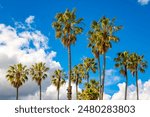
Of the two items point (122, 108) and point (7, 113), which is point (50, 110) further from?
point (122, 108)

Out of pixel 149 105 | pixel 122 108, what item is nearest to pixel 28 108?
pixel 122 108

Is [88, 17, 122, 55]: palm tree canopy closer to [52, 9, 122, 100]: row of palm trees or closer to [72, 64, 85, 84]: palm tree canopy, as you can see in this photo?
[52, 9, 122, 100]: row of palm trees

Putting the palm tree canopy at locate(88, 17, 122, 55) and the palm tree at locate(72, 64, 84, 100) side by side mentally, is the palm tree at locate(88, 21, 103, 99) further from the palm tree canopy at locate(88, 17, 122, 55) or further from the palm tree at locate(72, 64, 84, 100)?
the palm tree at locate(72, 64, 84, 100)

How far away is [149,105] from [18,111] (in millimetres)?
3362

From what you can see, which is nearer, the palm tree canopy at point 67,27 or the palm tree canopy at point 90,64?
the palm tree canopy at point 67,27

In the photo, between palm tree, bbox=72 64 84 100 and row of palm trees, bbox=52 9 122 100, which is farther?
palm tree, bbox=72 64 84 100

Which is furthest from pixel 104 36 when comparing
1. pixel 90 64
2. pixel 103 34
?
pixel 90 64

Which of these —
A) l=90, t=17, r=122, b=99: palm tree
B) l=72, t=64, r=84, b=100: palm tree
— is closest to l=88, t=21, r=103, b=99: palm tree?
l=90, t=17, r=122, b=99: palm tree

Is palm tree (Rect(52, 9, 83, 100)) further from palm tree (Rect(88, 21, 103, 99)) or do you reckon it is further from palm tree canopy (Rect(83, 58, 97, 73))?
palm tree canopy (Rect(83, 58, 97, 73))

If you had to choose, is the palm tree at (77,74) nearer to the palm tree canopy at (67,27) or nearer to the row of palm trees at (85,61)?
the row of palm trees at (85,61)

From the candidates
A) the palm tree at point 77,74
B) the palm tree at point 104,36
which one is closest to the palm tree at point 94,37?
the palm tree at point 104,36

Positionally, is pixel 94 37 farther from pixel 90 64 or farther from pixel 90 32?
pixel 90 64

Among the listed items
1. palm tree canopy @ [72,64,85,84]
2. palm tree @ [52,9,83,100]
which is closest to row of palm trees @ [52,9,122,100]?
palm tree @ [52,9,83,100]

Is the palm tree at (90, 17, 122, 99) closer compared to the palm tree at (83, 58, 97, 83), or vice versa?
the palm tree at (90, 17, 122, 99)
